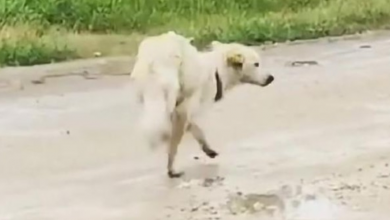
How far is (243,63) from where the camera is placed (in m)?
7.56

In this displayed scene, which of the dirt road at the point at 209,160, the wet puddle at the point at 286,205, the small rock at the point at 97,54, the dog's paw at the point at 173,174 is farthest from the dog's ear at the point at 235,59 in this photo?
the small rock at the point at 97,54

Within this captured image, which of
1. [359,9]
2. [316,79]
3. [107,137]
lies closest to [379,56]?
[316,79]

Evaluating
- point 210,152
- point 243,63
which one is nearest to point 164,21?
point 243,63

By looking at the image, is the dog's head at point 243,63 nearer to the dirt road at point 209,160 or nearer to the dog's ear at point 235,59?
the dog's ear at point 235,59

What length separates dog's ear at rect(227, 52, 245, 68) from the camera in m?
7.44

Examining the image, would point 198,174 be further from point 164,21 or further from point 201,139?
point 164,21

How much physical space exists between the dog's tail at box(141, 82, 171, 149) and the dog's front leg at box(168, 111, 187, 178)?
1.24 feet

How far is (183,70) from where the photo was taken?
6.69 m

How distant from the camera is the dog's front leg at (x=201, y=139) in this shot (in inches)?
284

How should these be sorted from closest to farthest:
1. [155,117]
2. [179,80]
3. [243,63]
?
Result: [155,117]
[179,80]
[243,63]

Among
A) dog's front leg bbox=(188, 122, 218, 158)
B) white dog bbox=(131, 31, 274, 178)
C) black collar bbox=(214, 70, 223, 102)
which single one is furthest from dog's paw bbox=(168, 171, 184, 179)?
black collar bbox=(214, 70, 223, 102)

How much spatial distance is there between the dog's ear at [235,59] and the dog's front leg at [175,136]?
0.74 m

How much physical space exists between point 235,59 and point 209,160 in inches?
26.6

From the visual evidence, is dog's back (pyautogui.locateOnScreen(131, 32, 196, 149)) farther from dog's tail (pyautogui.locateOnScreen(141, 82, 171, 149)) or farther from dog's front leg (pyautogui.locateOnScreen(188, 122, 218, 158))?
dog's front leg (pyautogui.locateOnScreen(188, 122, 218, 158))
